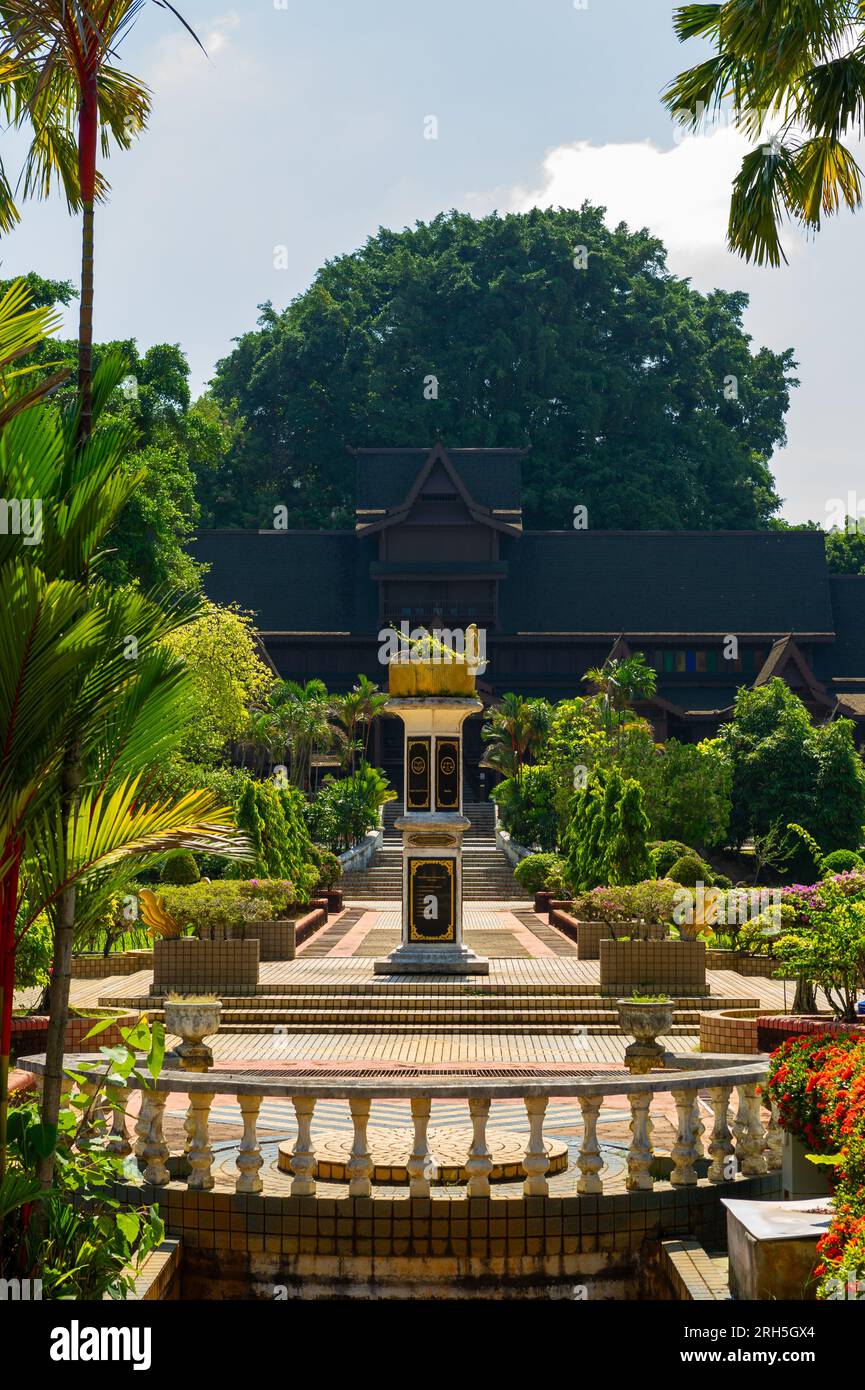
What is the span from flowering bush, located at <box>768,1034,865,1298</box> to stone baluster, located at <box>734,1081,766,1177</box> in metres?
0.34

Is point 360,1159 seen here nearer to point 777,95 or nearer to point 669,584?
point 777,95

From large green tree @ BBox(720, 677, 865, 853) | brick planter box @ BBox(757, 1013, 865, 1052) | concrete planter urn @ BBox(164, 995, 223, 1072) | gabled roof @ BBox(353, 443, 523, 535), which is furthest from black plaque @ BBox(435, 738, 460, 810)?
gabled roof @ BBox(353, 443, 523, 535)

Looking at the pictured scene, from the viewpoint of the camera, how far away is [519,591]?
58000 millimetres

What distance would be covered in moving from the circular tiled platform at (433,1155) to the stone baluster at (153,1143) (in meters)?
0.74

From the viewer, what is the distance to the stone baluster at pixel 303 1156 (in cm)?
755

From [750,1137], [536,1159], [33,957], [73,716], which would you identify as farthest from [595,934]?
[73,716]

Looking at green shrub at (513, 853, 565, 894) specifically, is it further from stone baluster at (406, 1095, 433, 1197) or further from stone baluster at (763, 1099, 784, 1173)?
stone baluster at (406, 1095, 433, 1197)

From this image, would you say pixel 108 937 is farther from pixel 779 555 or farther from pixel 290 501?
pixel 290 501

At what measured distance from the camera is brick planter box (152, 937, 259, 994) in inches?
680

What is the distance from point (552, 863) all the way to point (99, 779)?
956 inches

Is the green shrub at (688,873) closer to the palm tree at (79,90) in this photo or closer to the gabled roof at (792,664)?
the palm tree at (79,90)

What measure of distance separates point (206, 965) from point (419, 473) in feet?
142

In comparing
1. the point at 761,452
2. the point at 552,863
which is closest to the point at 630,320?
the point at 761,452

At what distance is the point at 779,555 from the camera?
58750 millimetres
